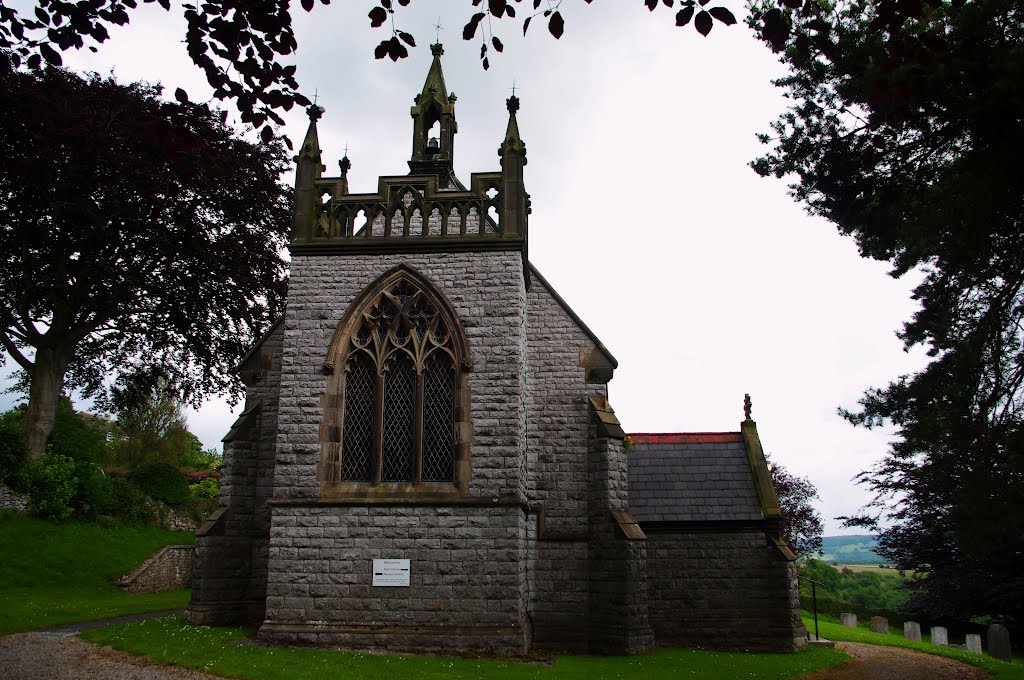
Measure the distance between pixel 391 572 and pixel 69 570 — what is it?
11.2 metres

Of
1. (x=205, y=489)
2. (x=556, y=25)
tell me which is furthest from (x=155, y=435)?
(x=556, y=25)

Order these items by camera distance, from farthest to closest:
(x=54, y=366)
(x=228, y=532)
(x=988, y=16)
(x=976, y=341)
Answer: (x=54, y=366) → (x=228, y=532) → (x=976, y=341) → (x=988, y=16)

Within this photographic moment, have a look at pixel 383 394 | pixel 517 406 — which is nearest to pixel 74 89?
pixel 383 394

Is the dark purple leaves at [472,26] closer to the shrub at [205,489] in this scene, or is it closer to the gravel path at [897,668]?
the gravel path at [897,668]

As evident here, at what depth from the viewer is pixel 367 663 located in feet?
35.7

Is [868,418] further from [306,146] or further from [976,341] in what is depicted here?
[306,146]

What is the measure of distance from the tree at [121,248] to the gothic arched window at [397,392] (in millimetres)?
6562

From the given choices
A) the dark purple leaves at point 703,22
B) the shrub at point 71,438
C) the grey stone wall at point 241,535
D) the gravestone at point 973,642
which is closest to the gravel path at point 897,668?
the gravestone at point 973,642

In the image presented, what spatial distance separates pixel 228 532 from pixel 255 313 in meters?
9.47

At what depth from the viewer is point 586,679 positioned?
1075 centimetres

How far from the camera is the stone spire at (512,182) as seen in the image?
14391 millimetres

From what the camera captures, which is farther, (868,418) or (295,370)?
(295,370)

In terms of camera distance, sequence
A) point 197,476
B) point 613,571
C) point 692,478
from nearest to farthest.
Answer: point 613,571, point 692,478, point 197,476

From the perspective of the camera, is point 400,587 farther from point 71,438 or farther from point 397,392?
point 71,438
